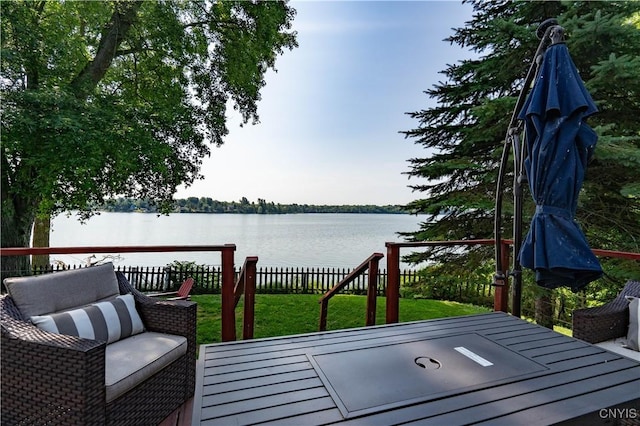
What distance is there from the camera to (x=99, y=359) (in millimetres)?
1599

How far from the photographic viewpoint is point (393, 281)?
9.69 feet

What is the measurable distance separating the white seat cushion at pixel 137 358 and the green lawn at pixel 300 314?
6.92 feet

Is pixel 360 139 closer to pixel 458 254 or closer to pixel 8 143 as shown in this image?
pixel 458 254

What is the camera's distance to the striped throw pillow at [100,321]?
1881mm

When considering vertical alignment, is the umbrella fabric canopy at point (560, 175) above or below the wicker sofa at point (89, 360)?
above

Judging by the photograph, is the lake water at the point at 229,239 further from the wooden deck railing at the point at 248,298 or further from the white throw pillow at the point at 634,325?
the white throw pillow at the point at 634,325

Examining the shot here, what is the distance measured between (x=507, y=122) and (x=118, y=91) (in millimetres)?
8368

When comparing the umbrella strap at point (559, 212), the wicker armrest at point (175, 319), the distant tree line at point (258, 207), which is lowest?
the wicker armrest at point (175, 319)

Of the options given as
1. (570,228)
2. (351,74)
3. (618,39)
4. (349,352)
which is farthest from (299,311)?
(618,39)

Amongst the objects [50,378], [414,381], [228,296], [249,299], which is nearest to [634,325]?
[414,381]

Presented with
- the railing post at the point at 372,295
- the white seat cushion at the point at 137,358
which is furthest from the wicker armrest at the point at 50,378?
the railing post at the point at 372,295

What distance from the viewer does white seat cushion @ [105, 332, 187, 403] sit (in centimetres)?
173

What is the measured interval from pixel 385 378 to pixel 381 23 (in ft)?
20.8

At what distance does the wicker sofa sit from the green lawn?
6.73 feet
